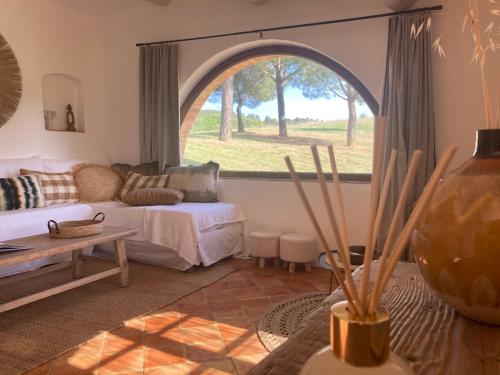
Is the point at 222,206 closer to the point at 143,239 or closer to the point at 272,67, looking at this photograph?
the point at 143,239

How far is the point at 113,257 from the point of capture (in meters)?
4.20

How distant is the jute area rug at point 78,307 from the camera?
7.25 ft

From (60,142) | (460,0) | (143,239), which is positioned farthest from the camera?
(60,142)

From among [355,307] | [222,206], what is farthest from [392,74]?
[355,307]

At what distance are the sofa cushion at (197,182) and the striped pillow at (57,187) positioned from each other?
1.07 meters

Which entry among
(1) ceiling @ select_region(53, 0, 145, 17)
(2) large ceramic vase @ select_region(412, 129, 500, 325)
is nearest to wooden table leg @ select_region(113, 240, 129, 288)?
(2) large ceramic vase @ select_region(412, 129, 500, 325)

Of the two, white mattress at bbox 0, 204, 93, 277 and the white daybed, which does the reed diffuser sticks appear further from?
white mattress at bbox 0, 204, 93, 277

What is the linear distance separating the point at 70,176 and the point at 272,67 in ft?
8.45

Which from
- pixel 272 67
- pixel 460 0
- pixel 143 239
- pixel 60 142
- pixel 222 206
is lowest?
pixel 143 239

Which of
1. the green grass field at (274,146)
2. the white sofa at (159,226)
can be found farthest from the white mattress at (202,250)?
the green grass field at (274,146)

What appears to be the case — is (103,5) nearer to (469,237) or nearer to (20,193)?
(20,193)

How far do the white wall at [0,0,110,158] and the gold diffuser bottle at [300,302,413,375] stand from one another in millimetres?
4698

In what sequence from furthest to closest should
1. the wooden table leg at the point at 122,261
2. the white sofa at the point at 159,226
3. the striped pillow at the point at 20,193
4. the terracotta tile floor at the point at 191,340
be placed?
the striped pillow at the point at 20,193 < the white sofa at the point at 159,226 < the wooden table leg at the point at 122,261 < the terracotta tile floor at the point at 191,340

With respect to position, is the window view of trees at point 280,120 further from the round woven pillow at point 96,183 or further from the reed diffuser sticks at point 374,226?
the reed diffuser sticks at point 374,226
